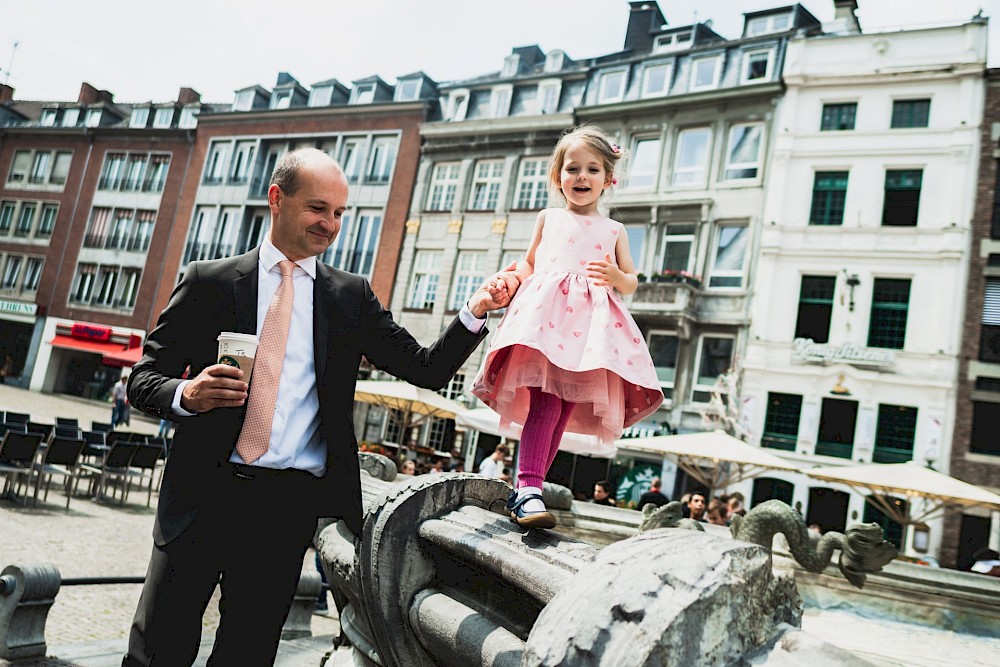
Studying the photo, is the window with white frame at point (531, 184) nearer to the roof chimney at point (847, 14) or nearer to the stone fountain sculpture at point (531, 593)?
the roof chimney at point (847, 14)

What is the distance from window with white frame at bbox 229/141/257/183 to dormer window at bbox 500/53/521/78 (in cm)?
1230

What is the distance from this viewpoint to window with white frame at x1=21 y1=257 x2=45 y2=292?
3862 cm

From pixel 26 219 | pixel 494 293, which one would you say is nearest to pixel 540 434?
pixel 494 293

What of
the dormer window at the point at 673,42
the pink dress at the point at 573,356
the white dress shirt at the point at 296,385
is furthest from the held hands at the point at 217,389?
the dormer window at the point at 673,42

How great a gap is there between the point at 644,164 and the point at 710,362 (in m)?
7.08

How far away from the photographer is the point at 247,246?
34.0 m

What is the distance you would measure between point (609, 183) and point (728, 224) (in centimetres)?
2098

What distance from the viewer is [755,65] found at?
23.8 m

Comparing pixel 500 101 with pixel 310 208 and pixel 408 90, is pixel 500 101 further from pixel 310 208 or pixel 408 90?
pixel 310 208

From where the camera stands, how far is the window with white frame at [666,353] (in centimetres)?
2280

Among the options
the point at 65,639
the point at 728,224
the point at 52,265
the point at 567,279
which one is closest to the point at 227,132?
the point at 52,265

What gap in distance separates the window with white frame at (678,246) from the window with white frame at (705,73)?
4.56 meters

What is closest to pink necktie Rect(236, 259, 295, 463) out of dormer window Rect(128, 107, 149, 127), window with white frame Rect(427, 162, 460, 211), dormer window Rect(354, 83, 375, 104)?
window with white frame Rect(427, 162, 460, 211)

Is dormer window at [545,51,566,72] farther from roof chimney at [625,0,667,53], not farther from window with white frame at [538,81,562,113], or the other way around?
roof chimney at [625,0,667,53]
